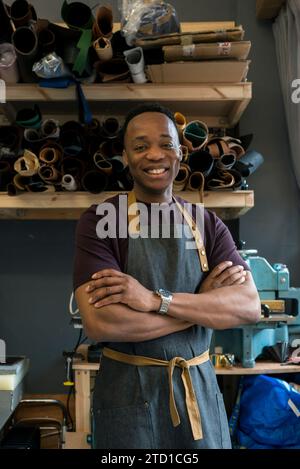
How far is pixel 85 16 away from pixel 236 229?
1256 millimetres

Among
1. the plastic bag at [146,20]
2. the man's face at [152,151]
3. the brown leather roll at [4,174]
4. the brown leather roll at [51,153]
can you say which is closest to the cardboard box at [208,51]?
the plastic bag at [146,20]

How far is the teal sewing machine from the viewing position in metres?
1.92

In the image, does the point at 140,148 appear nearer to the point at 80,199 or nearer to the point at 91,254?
the point at 91,254

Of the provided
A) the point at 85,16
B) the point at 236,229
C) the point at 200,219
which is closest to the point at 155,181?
the point at 200,219

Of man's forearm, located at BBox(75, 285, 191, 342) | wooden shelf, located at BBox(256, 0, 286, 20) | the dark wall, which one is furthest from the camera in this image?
the dark wall

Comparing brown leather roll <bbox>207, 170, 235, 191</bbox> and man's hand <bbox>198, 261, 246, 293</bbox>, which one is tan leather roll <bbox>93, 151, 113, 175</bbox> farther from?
man's hand <bbox>198, 261, 246, 293</bbox>

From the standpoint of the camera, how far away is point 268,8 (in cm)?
231

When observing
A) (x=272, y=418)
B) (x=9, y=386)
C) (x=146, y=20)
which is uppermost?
(x=146, y=20)

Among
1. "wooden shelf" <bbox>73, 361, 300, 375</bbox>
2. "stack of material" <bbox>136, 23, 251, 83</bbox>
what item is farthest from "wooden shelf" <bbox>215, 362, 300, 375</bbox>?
"stack of material" <bbox>136, 23, 251, 83</bbox>

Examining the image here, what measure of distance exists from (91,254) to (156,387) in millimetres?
366

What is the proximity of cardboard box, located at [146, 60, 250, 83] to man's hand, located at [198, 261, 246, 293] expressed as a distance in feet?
3.23

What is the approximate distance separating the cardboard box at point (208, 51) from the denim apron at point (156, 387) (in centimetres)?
96

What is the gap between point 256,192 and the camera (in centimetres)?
239

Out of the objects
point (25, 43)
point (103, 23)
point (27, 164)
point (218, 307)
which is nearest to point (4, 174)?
point (27, 164)
